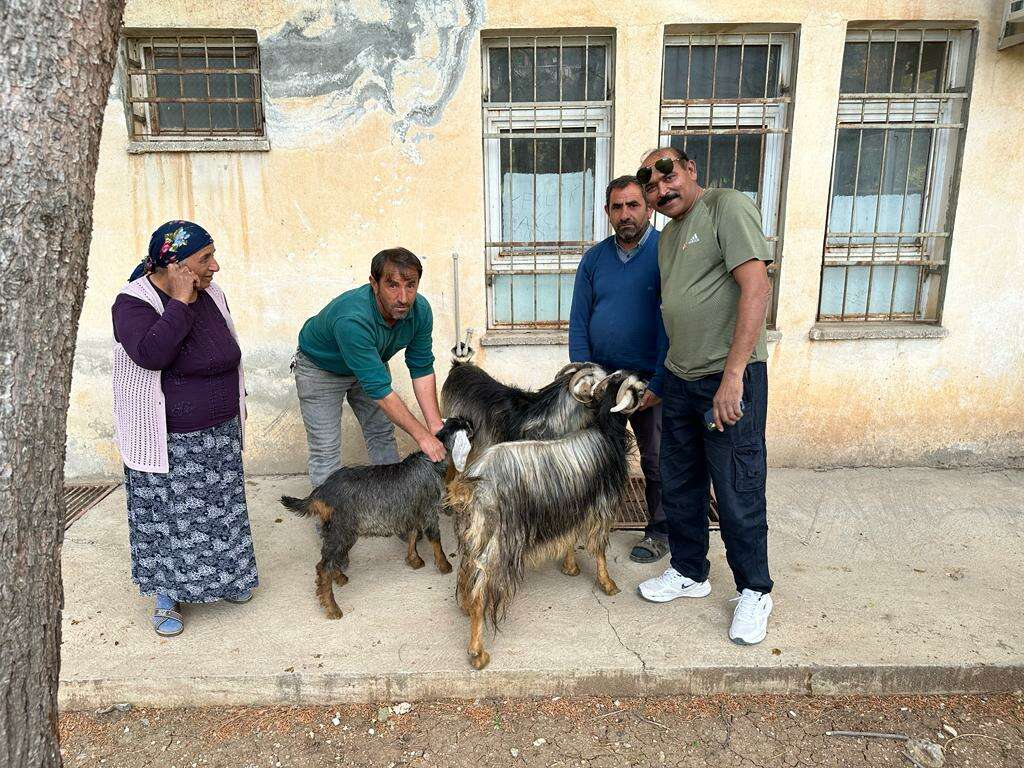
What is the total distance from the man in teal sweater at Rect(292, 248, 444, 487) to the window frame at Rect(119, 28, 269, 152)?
184cm

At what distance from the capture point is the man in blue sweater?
10.9ft

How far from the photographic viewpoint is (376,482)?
3342 mm

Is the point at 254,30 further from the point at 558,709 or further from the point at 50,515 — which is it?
the point at 558,709

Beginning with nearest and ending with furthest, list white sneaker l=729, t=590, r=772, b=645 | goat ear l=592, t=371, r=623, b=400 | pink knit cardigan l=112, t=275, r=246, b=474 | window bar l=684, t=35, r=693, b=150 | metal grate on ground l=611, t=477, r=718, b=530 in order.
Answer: pink knit cardigan l=112, t=275, r=246, b=474
white sneaker l=729, t=590, r=772, b=645
goat ear l=592, t=371, r=623, b=400
metal grate on ground l=611, t=477, r=718, b=530
window bar l=684, t=35, r=693, b=150

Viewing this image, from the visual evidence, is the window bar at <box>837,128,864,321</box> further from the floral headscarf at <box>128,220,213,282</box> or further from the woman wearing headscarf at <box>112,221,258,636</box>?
the floral headscarf at <box>128,220,213,282</box>

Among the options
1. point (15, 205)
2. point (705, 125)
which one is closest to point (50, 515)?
point (15, 205)

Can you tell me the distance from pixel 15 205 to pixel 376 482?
84.4 inches

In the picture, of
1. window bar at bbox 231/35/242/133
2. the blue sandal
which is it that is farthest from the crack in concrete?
window bar at bbox 231/35/242/133

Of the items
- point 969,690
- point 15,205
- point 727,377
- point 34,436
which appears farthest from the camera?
point 969,690

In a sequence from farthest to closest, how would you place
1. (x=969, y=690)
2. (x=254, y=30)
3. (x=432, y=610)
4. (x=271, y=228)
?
(x=271, y=228), (x=254, y=30), (x=432, y=610), (x=969, y=690)

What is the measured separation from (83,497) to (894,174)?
654 centimetres

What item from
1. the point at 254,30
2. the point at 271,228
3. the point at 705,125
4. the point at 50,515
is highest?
the point at 254,30

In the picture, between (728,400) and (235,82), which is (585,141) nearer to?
(235,82)

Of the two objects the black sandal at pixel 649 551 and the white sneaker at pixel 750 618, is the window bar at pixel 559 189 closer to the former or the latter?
the black sandal at pixel 649 551
